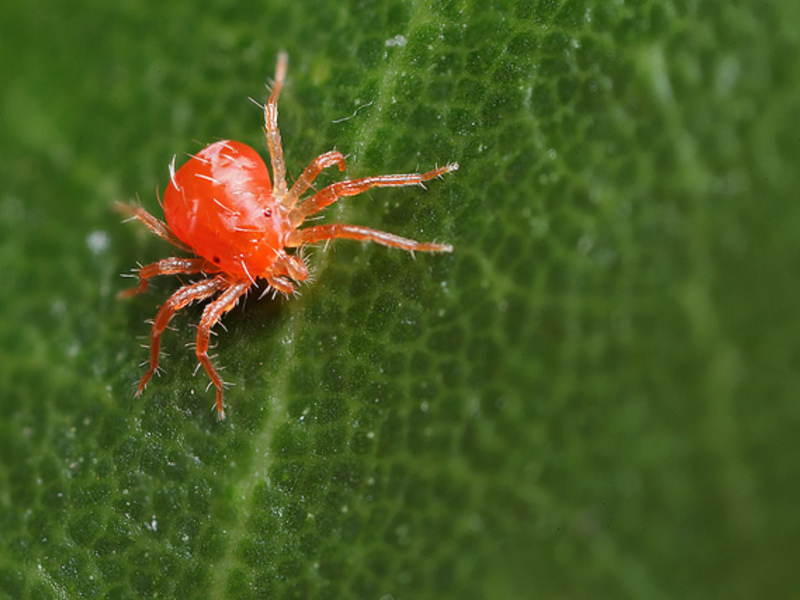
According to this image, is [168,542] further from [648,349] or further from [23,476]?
[648,349]

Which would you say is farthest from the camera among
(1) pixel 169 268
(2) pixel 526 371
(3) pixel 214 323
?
(1) pixel 169 268

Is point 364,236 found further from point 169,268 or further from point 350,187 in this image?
point 169,268

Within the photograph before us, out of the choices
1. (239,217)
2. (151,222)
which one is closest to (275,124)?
(239,217)

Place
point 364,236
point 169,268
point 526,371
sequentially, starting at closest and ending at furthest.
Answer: point 526,371 → point 364,236 → point 169,268

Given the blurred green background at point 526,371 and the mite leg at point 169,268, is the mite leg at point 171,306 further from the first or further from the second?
the blurred green background at point 526,371

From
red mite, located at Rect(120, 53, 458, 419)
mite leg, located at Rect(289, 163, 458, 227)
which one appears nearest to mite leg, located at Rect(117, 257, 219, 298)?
red mite, located at Rect(120, 53, 458, 419)

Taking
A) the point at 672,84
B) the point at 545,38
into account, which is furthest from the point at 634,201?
the point at 545,38

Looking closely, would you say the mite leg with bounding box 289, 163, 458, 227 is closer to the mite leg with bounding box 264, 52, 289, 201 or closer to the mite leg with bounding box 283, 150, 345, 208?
the mite leg with bounding box 283, 150, 345, 208

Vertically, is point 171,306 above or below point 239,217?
below
